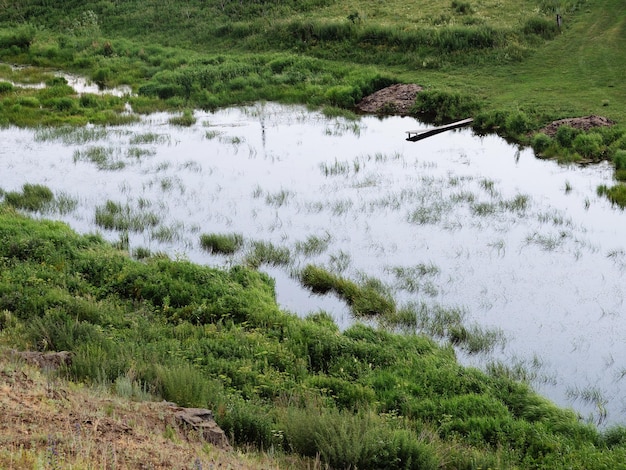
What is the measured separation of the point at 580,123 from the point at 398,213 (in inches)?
335

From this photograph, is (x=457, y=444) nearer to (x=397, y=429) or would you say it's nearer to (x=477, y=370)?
(x=397, y=429)

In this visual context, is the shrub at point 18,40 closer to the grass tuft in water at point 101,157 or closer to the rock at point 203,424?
the grass tuft in water at point 101,157

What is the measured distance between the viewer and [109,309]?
10.5 metres

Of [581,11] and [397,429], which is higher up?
[581,11]

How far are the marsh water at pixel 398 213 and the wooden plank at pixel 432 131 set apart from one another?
0.33m

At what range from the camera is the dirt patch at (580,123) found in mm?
21094

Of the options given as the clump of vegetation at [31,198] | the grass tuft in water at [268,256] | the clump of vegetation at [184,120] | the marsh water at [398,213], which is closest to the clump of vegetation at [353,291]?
the marsh water at [398,213]

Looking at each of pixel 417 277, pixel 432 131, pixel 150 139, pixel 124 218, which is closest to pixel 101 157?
pixel 150 139

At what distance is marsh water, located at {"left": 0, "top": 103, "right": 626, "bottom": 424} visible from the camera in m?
11.0

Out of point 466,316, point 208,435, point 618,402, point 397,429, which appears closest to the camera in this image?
point 208,435

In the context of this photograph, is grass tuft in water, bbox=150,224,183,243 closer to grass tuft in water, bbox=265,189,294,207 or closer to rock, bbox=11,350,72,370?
grass tuft in water, bbox=265,189,294,207

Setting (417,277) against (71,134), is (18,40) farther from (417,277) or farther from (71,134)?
(417,277)

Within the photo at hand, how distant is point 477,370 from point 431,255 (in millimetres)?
4718

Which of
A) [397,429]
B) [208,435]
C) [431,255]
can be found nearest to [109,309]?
[208,435]
